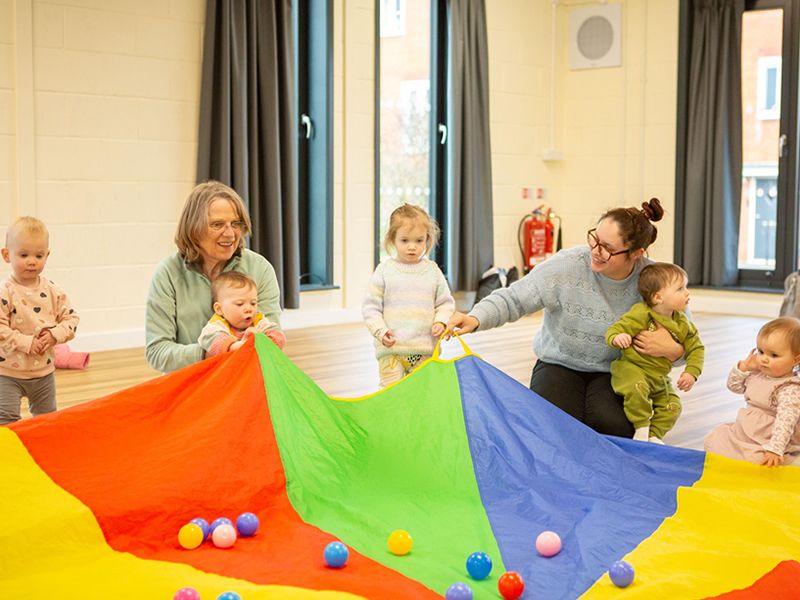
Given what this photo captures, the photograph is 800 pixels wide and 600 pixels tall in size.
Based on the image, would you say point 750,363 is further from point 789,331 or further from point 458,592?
point 458,592

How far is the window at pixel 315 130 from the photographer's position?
6.80 meters

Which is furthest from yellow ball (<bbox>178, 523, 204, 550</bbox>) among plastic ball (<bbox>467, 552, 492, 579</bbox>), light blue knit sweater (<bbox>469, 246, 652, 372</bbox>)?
light blue knit sweater (<bbox>469, 246, 652, 372</bbox>)

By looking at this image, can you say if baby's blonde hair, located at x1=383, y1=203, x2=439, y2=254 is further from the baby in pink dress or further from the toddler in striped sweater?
the baby in pink dress

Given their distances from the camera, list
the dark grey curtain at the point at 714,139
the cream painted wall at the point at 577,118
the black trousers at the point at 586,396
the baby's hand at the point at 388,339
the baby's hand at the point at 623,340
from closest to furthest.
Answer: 1. the baby's hand at the point at 623,340
2. the black trousers at the point at 586,396
3. the baby's hand at the point at 388,339
4. the dark grey curtain at the point at 714,139
5. the cream painted wall at the point at 577,118

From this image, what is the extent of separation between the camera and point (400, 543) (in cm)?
209

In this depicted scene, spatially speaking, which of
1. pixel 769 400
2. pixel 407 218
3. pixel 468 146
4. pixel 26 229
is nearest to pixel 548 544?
pixel 769 400

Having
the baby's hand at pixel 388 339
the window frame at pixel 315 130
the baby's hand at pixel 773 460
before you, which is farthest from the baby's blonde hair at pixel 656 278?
the window frame at pixel 315 130

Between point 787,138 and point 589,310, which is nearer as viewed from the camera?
point 589,310

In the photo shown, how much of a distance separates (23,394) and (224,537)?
4.33 feet

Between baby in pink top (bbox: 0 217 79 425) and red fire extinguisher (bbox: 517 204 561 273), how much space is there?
5.49m

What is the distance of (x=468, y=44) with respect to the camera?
7.63 m

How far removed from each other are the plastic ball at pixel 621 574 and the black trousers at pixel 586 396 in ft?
3.91

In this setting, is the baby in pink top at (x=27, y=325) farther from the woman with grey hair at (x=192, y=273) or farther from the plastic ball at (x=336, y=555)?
the plastic ball at (x=336, y=555)

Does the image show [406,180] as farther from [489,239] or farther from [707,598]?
[707,598]
